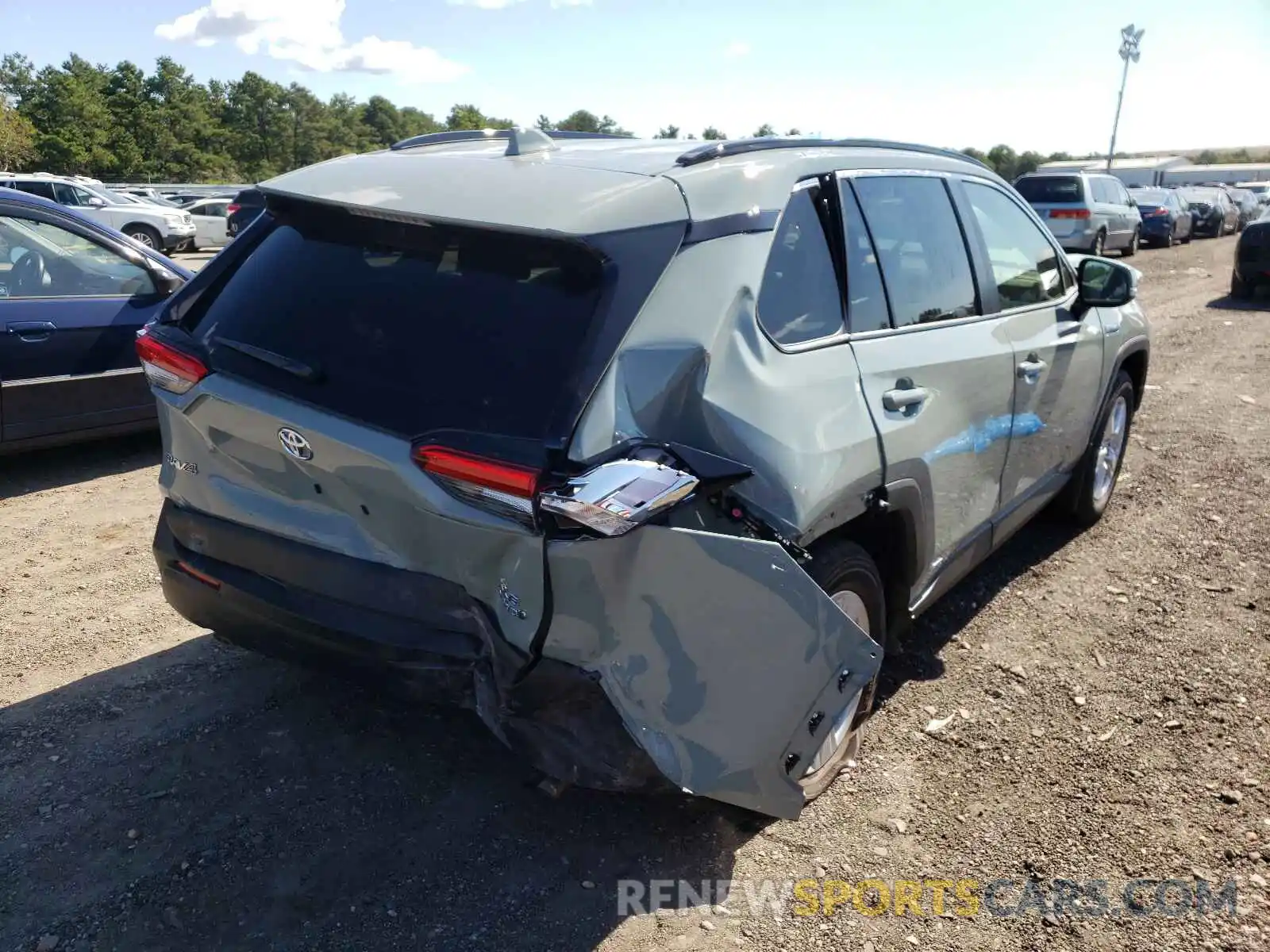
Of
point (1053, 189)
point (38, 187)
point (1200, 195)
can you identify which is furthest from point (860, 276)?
point (1200, 195)

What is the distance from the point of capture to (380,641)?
2.58 metres

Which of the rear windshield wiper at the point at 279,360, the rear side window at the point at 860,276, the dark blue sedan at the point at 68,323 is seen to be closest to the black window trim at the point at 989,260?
the rear side window at the point at 860,276

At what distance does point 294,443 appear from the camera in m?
2.62

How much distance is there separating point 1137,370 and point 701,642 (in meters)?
4.31

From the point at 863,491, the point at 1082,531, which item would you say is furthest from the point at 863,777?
the point at 1082,531

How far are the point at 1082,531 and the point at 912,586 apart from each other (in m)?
2.48

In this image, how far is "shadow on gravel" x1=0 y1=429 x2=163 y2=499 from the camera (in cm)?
603

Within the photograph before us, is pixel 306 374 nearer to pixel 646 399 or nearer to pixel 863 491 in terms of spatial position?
pixel 646 399

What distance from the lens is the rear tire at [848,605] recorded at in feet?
9.37

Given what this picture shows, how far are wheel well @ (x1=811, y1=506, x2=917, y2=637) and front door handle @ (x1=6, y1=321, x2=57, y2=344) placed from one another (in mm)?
4960

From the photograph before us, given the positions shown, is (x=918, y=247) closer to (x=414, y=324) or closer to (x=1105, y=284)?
(x=1105, y=284)

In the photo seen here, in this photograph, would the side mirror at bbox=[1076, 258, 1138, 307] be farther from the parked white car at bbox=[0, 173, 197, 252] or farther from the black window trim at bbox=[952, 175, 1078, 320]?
the parked white car at bbox=[0, 173, 197, 252]

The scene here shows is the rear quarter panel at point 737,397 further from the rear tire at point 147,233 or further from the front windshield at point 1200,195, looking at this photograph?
the front windshield at point 1200,195

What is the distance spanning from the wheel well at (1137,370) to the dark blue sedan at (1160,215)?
830 inches
